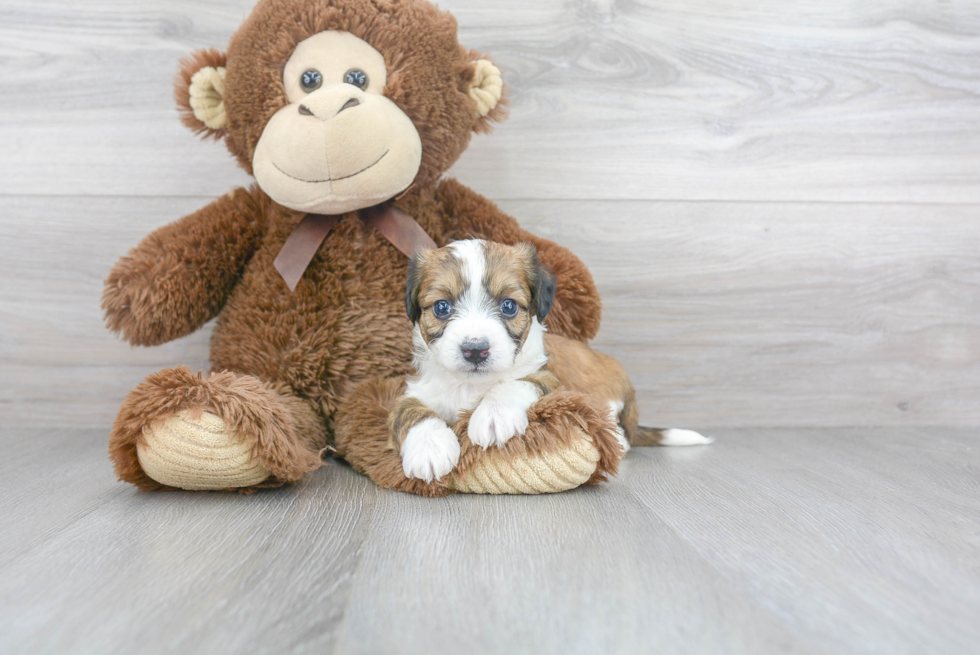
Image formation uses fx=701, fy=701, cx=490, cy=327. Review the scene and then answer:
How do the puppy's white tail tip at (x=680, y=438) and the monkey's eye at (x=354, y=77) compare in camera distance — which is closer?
the monkey's eye at (x=354, y=77)

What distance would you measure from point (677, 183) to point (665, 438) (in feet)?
2.50

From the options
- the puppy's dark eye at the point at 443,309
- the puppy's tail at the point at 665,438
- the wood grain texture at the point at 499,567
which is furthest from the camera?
the puppy's tail at the point at 665,438

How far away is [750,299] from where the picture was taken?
83.9 inches

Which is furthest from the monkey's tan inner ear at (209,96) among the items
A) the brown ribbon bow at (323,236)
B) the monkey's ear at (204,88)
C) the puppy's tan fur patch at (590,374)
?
the puppy's tan fur patch at (590,374)

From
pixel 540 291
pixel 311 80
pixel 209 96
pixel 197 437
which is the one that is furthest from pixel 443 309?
pixel 209 96

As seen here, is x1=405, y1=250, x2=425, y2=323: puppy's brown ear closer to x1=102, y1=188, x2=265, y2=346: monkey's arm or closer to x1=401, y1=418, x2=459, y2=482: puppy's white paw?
x1=401, y1=418, x2=459, y2=482: puppy's white paw

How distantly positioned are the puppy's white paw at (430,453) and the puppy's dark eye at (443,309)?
0.74ft

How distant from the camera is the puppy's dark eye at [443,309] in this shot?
1.40 metres

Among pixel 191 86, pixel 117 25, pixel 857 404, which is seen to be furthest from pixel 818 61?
pixel 117 25

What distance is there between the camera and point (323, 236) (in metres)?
1.66

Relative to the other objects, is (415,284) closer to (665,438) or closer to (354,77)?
(354,77)

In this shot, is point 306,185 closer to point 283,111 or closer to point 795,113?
point 283,111

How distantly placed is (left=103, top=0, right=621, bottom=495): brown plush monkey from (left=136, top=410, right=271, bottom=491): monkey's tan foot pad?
2.0 inches

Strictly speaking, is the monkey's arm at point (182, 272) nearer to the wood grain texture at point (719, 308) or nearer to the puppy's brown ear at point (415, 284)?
the wood grain texture at point (719, 308)
